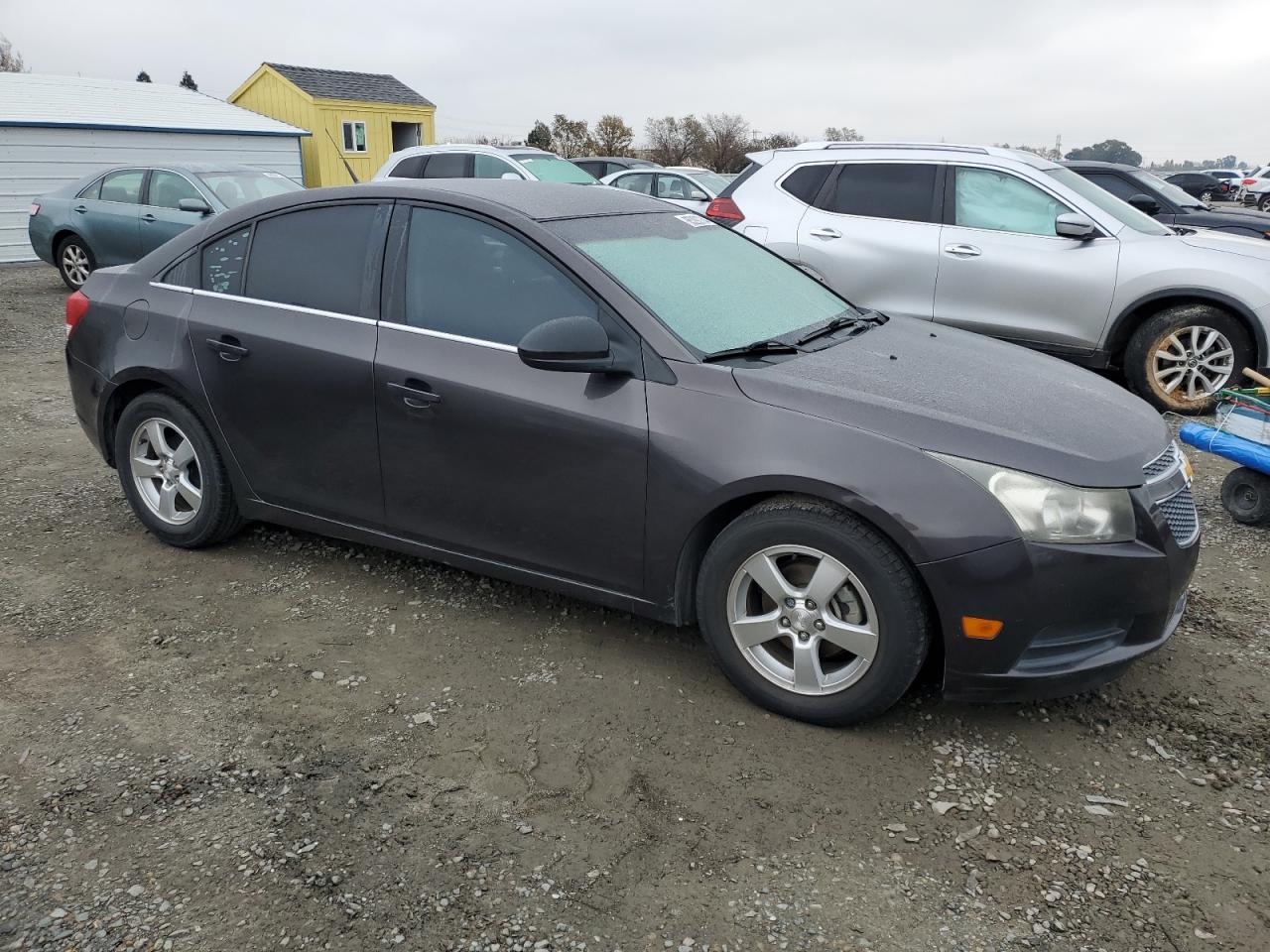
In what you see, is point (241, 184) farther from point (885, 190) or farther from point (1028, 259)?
point (1028, 259)

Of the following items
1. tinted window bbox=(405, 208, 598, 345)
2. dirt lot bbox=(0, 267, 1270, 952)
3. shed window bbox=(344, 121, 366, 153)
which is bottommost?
dirt lot bbox=(0, 267, 1270, 952)

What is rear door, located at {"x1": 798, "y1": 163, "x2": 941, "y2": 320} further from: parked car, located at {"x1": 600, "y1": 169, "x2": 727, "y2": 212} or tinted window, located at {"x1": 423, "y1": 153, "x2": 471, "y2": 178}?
parked car, located at {"x1": 600, "y1": 169, "x2": 727, "y2": 212}

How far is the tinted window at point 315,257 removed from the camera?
4062 mm

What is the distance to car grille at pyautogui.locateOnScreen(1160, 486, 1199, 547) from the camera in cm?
322

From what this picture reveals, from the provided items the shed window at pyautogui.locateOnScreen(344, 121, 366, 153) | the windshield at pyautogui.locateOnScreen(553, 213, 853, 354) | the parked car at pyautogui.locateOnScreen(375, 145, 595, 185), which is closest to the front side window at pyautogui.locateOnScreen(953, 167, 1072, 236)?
the windshield at pyautogui.locateOnScreen(553, 213, 853, 354)

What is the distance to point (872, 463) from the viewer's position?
3.05m

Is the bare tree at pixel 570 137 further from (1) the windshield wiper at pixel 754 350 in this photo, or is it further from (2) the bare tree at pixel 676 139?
(1) the windshield wiper at pixel 754 350

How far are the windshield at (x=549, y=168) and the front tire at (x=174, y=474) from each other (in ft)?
32.7

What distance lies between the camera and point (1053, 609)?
2.98 m

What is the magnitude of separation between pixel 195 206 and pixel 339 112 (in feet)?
66.5

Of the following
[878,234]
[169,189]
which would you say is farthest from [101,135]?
[878,234]

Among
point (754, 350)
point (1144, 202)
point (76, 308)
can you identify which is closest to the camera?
point (754, 350)

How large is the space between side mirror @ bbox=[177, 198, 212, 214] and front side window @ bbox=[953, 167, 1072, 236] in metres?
8.20

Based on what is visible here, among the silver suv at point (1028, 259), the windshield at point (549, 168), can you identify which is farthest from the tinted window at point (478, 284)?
the windshield at point (549, 168)
